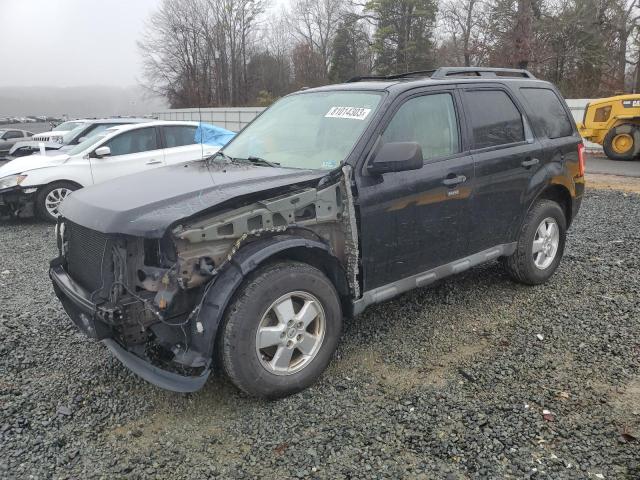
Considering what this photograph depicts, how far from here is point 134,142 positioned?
8961mm

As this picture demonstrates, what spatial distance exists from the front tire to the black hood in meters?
0.52

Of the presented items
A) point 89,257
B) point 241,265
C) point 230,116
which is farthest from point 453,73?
point 230,116

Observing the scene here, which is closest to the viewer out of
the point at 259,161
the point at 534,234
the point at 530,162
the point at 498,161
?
the point at 259,161

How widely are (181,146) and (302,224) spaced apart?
6.75 m

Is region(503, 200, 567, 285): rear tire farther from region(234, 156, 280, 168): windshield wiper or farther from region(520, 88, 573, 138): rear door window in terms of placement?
region(234, 156, 280, 168): windshield wiper

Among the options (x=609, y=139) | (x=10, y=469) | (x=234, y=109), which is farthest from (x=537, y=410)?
(x=234, y=109)

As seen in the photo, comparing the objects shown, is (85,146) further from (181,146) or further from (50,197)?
(181,146)

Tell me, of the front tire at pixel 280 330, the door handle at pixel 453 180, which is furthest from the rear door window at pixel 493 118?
the front tire at pixel 280 330

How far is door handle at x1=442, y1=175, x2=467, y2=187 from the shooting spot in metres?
3.82

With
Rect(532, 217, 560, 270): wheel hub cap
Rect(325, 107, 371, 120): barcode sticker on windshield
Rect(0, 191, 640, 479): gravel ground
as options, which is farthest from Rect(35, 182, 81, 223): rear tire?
Rect(532, 217, 560, 270): wheel hub cap

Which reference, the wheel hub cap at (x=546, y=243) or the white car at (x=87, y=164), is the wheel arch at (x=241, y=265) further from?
the white car at (x=87, y=164)

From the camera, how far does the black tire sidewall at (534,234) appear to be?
15.3ft

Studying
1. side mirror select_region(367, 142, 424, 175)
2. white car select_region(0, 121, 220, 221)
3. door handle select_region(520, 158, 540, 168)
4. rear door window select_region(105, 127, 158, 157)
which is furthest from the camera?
rear door window select_region(105, 127, 158, 157)

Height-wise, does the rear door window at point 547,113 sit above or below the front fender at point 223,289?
above
